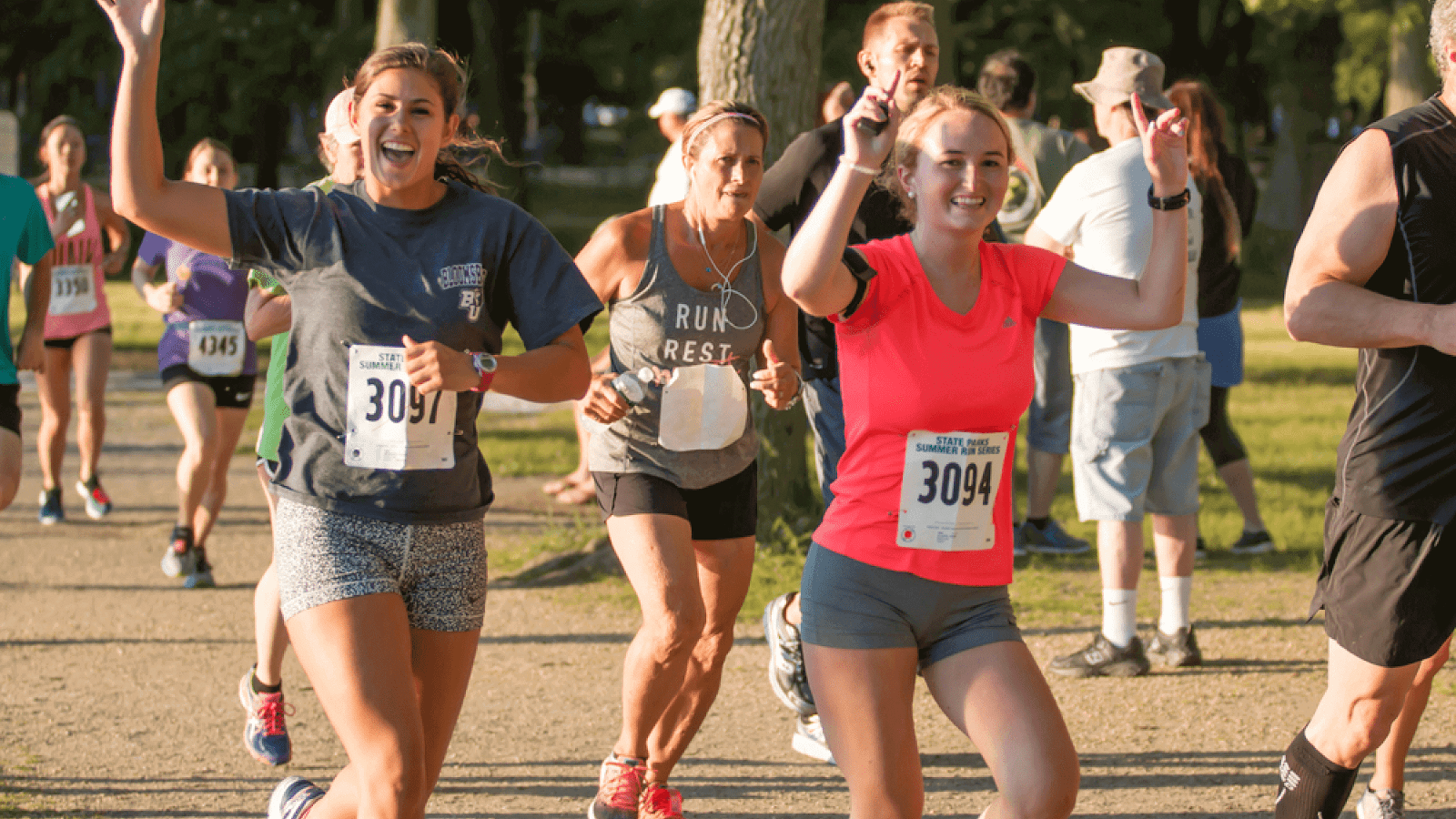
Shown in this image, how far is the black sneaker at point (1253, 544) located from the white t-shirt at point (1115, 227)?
2693mm

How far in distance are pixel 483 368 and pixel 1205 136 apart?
4409 millimetres

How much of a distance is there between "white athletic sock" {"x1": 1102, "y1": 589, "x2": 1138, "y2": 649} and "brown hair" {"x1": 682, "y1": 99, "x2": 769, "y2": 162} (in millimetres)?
2490

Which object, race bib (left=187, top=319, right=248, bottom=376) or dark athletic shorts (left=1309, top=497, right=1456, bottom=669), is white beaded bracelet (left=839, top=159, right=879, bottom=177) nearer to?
dark athletic shorts (left=1309, top=497, right=1456, bottom=669)

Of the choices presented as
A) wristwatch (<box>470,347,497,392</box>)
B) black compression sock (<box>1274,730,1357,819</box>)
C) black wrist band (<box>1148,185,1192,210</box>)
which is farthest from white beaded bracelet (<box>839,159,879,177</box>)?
black compression sock (<box>1274,730,1357,819</box>)

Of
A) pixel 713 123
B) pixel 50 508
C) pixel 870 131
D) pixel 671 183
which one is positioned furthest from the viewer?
pixel 50 508

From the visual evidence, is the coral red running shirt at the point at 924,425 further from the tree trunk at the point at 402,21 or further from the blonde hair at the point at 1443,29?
the tree trunk at the point at 402,21

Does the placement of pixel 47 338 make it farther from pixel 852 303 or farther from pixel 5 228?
pixel 852 303

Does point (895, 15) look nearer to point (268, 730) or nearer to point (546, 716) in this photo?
point (546, 716)

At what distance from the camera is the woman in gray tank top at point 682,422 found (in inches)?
176

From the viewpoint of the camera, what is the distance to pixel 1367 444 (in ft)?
11.9

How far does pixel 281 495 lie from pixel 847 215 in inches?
55.6

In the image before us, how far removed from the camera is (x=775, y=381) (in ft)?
14.4

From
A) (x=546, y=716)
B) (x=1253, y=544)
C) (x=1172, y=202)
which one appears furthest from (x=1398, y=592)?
(x=1253, y=544)

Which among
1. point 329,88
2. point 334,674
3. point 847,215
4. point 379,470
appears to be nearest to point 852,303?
point 847,215
